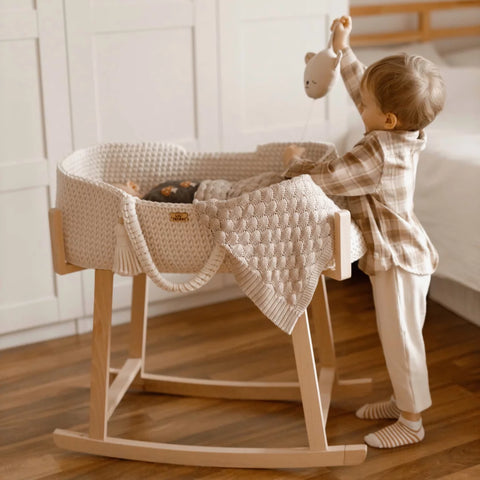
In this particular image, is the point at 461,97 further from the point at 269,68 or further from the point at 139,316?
the point at 139,316

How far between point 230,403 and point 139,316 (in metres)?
0.32

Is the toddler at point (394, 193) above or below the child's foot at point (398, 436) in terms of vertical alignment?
above

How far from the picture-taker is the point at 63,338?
106 inches

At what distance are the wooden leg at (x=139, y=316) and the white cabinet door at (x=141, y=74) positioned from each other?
15.9 inches

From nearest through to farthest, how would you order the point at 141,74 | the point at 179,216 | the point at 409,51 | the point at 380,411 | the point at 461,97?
the point at 179,216, the point at 380,411, the point at 141,74, the point at 461,97, the point at 409,51

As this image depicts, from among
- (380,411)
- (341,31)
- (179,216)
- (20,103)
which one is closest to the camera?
(179,216)

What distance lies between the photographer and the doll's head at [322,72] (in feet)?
6.45

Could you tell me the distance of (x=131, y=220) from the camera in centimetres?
179

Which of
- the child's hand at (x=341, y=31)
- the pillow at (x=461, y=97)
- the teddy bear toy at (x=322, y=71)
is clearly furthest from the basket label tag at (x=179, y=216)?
the pillow at (x=461, y=97)

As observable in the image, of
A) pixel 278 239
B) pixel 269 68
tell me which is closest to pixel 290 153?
pixel 278 239

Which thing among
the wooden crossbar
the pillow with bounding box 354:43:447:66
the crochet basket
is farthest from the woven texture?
the wooden crossbar

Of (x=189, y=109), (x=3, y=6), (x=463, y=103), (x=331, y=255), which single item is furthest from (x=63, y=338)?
(x=463, y=103)

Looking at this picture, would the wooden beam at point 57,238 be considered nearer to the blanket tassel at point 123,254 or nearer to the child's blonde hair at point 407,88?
the blanket tassel at point 123,254

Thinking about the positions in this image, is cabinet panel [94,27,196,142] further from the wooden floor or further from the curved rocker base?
the curved rocker base
